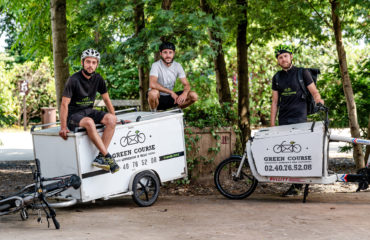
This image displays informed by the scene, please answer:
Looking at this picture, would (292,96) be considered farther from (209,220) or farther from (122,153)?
(122,153)

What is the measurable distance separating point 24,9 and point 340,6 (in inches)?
270

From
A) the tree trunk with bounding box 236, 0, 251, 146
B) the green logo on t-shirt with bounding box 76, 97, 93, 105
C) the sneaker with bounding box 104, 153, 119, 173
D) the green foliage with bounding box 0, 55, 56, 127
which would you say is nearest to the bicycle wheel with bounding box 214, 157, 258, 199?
the sneaker with bounding box 104, 153, 119, 173

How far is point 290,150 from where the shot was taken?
6.89 m

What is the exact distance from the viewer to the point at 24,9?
1148 centimetres

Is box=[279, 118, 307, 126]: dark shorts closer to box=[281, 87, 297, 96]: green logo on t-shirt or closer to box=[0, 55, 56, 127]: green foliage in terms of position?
box=[281, 87, 297, 96]: green logo on t-shirt

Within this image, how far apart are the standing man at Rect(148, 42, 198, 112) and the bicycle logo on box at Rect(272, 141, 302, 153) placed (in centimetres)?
143

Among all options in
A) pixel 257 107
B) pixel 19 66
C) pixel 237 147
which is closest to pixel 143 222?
pixel 237 147

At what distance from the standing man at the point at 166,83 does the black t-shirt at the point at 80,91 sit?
0.98 m

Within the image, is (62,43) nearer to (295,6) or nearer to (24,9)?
(24,9)

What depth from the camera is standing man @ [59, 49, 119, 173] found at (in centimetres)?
625

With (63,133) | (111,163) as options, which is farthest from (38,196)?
(111,163)

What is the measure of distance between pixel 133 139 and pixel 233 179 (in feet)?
5.49

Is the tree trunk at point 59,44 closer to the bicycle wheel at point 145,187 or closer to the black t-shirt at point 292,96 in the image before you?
the bicycle wheel at point 145,187

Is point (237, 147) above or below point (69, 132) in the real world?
below
